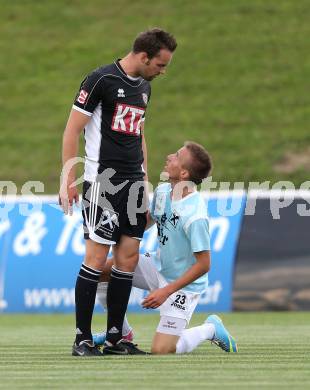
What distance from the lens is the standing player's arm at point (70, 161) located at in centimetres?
712

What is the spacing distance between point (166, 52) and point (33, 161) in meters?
12.6

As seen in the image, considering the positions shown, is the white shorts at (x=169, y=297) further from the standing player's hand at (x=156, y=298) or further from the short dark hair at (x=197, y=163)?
the short dark hair at (x=197, y=163)

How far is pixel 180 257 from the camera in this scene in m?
7.66

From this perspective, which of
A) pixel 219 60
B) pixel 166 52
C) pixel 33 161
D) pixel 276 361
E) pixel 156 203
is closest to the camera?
pixel 276 361

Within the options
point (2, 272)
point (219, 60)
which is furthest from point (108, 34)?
point (2, 272)

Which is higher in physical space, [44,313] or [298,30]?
[298,30]

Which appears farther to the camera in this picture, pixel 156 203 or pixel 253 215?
pixel 253 215

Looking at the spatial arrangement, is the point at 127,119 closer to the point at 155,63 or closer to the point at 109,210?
the point at 155,63

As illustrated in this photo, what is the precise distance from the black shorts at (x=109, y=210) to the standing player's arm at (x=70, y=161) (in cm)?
17

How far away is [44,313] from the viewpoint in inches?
516

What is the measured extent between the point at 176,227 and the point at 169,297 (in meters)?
0.50

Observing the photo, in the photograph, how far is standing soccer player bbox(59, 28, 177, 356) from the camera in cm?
724

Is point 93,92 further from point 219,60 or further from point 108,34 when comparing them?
point 108,34

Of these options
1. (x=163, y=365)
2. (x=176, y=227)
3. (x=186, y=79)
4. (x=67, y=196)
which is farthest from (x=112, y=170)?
(x=186, y=79)
